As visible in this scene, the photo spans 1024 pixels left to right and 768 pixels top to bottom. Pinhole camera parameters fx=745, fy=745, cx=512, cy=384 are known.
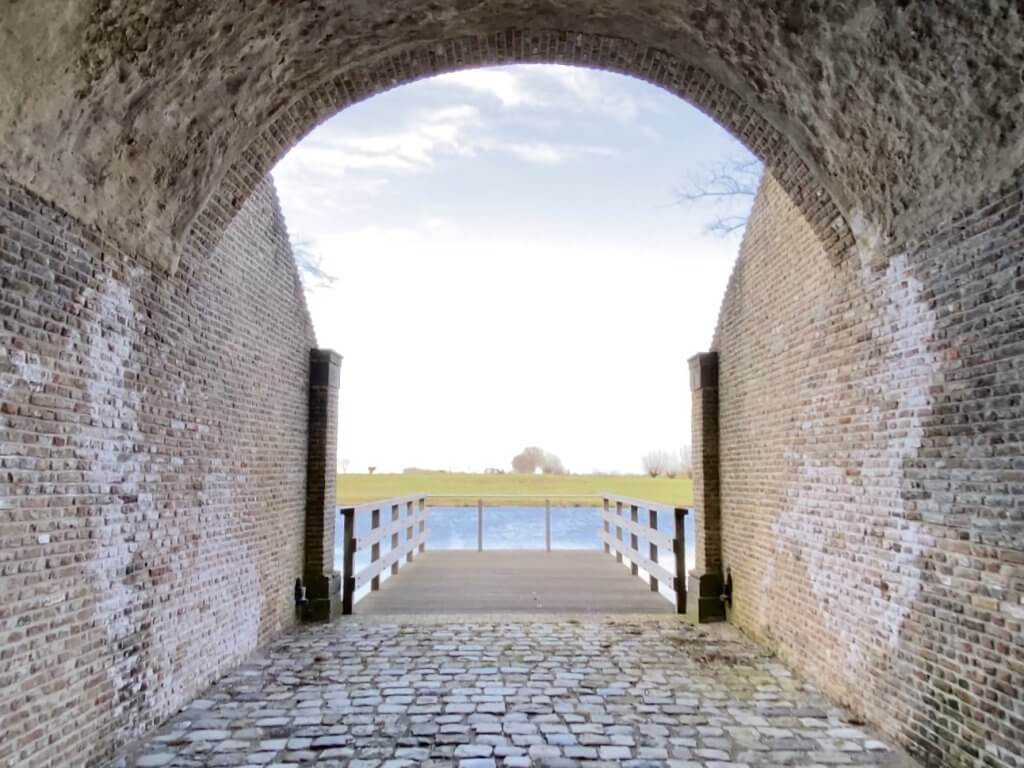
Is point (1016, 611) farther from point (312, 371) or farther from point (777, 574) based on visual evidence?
point (312, 371)

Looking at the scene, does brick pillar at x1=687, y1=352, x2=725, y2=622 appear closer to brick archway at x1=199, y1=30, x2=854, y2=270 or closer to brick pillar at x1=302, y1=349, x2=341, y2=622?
brick archway at x1=199, y1=30, x2=854, y2=270

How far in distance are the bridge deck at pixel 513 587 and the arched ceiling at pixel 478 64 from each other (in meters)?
4.68

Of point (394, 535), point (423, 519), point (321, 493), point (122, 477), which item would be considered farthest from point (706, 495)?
point (423, 519)

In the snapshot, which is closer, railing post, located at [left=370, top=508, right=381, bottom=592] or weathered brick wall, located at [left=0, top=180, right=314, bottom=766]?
weathered brick wall, located at [left=0, top=180, right=314, bottom=766]

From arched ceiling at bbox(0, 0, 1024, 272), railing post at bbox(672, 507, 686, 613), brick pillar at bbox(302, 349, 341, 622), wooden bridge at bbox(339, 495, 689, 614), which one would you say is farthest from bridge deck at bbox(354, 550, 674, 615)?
arched ceiling at bbox(0, 0, 1024, 272)

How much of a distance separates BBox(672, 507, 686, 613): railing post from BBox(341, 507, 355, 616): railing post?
11.3 ft

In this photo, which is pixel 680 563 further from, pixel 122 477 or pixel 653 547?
pixel 122 477

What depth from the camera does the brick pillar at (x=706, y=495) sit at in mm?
7461

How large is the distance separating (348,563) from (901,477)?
18.2ft

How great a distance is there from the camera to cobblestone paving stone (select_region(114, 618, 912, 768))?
398cm

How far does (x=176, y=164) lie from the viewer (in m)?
4.42

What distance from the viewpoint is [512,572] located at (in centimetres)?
1027

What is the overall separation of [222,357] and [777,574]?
4.70 metres

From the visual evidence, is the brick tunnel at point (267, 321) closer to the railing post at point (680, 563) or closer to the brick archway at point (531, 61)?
the brick archway at point (531, 61)
